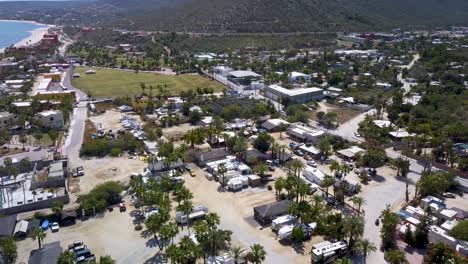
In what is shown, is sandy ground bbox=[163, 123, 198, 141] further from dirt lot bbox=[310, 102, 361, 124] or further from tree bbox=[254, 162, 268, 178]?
dirt lot bbox=[310, 102, 361, 124]

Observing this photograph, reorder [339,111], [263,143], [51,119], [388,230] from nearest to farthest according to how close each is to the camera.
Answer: [388,230] → [263,143] → [51,119] → [339,111]

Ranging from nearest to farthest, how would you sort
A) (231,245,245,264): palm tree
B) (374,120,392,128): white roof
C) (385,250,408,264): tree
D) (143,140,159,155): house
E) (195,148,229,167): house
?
(385,250,408,264): tree < (231,245,245,264): palm tree < (195,148,229,167): house < (143,140,159,155): house < (374,120,392,128): white roof

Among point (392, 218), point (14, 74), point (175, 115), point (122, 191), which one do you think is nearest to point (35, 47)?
point (14, 74)

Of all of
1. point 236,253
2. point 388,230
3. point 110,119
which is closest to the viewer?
point 236,253

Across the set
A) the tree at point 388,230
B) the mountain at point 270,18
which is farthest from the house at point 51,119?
the mountain at point 270,18

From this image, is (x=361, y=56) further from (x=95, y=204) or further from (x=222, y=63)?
(x=95, y=204)

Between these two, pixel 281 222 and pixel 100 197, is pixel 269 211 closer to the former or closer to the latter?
pixel 281 222

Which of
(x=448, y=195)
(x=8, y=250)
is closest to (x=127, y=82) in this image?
(x=8, y=250)

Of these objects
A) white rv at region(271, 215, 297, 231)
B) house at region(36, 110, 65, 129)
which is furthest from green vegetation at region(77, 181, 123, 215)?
house at region(36, 110, 65, 129)
